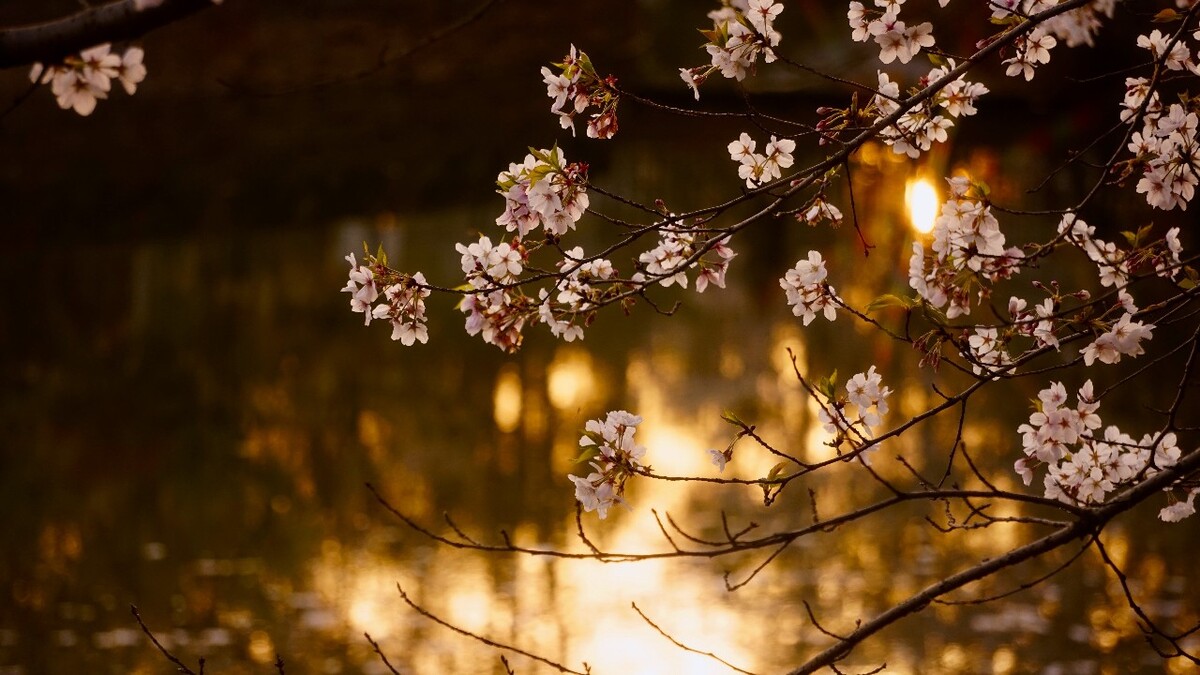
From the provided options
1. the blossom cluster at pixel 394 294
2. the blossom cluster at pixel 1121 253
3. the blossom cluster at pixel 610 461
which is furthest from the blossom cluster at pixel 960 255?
the blossom cluster at pixel 394 294

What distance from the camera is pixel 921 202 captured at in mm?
14602

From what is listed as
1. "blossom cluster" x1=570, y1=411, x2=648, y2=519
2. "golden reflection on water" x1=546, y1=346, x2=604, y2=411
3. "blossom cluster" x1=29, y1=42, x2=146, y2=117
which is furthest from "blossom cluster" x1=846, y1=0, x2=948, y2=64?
"golden reflection on water" x1=546, y1=346, x2=604, y2=411

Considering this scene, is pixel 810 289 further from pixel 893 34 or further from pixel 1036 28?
pixel 1036 28

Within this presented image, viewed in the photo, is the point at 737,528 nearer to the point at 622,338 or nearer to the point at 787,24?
the point at 622,338

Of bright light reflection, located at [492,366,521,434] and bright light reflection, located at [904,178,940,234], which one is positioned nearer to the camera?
bright light reflection, located at [492,366,521,434]

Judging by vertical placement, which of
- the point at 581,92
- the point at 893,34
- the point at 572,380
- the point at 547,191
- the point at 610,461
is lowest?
the point at 610,461

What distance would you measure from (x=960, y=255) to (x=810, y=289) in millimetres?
357

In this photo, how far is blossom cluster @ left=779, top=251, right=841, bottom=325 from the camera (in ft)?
8.64

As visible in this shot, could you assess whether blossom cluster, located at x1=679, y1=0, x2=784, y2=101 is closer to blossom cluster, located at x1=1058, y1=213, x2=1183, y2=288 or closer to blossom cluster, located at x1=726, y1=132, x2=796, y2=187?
blossom cluster, located at x1=726, y1=132, x2=796, y2=187

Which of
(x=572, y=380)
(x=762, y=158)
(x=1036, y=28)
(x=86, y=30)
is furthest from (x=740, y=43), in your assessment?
(x=572, y=380)

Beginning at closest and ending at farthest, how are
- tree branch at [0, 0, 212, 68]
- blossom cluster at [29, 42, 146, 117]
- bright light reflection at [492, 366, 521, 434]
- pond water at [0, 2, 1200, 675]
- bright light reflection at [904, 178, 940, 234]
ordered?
tree branch at [0, 0, 212, 68] → blossom cluster at [29, 42, 146, 117] → pond water at [0, 2, 1200, 675] → bright light reflection at [492, 366, 521, 434] → bright light reflection at [904, 178, 940, 234]

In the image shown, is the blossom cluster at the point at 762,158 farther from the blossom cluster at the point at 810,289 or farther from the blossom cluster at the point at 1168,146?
the blossom cluster at the point at 1168,146

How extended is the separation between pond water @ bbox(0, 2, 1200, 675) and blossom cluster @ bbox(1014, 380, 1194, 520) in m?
0.96

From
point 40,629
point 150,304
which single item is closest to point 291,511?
point 40,629
